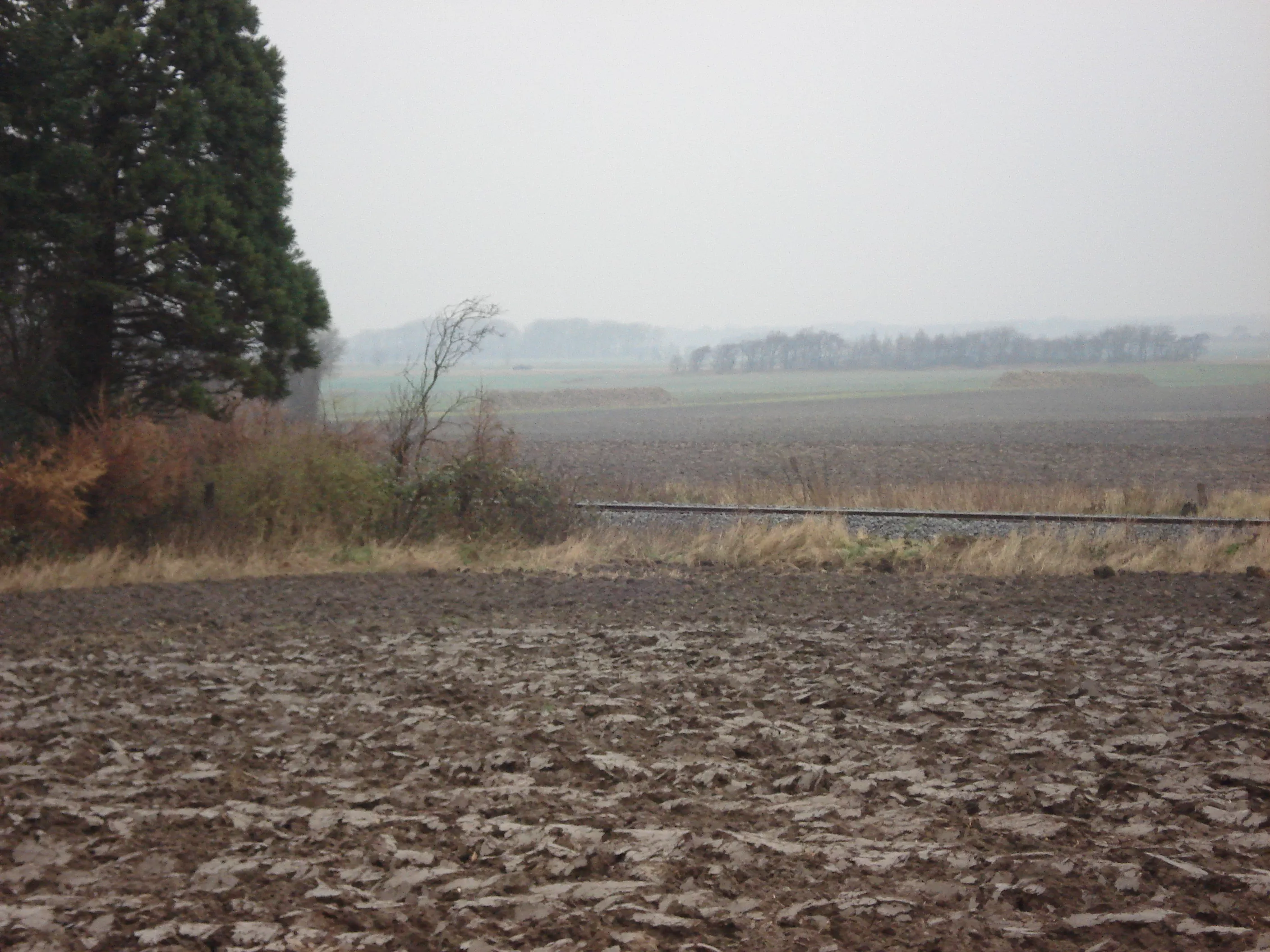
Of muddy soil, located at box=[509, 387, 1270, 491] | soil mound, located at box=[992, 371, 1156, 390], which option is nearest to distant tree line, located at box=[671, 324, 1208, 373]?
soil mound, located at box=[992, 371, 1156, 390]

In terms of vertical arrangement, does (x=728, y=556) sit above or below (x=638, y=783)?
below

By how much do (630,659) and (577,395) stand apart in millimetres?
87439

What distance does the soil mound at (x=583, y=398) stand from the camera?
89250 millimetres

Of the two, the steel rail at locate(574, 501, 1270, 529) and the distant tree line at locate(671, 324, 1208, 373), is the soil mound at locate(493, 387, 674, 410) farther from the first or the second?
the steel rail at locate(574, 501, 1270, 529)

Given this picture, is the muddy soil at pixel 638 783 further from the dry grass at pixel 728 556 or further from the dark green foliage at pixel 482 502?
the dark green foliage at pixel 482 502

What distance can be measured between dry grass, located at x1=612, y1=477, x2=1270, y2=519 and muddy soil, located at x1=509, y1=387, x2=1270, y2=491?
1.26 m

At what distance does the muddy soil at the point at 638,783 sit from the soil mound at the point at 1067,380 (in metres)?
92.1

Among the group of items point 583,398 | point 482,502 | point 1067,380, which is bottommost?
point 482,502

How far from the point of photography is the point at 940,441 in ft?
159

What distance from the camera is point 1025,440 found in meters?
47.8

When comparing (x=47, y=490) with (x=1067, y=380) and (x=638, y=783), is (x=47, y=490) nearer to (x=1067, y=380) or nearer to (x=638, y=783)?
(x=638, y=783)

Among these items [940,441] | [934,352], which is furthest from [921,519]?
[934,352]

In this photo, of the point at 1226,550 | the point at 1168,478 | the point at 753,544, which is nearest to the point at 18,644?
the point at 753,544

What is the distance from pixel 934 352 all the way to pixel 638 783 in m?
149
